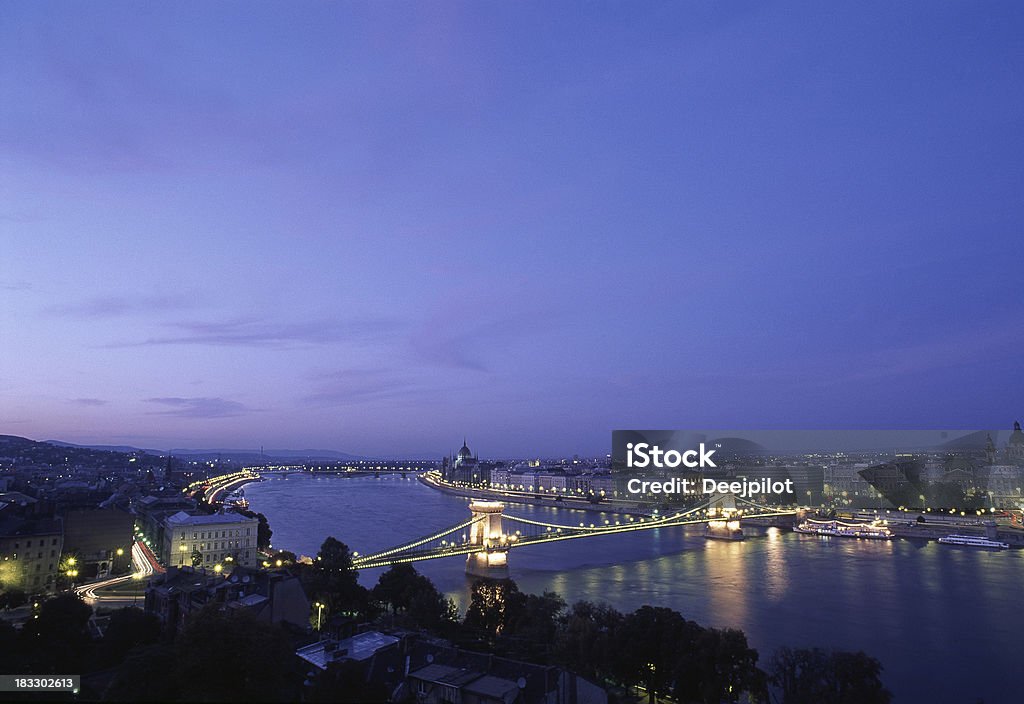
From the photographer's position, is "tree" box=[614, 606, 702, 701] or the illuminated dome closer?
"tree" box=[614, 606, 702, 701]

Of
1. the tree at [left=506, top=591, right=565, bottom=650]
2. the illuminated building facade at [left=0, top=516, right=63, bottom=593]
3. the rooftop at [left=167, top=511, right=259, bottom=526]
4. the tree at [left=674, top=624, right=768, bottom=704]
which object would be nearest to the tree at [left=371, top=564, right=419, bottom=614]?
the tree at [left=506, top=591, right=565, bottom=650]

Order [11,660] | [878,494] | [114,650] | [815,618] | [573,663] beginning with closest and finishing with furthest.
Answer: [11,660]
[114,650]
[573,663]
[815,618]
[878,494]

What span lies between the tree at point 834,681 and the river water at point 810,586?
1832 millimetres

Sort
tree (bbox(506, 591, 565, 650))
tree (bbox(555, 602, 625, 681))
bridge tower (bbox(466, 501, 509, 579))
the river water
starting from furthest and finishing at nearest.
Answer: bridge tower (bbox(466, 501, 509, 579)), the river water, tree (bbox(506, 591, 565, 650)), tree (bbox(555, 602, 625, 681))

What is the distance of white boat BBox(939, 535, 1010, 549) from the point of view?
22659 mm

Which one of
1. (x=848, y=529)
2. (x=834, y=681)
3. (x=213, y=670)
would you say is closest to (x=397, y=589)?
(x=213, y=670)

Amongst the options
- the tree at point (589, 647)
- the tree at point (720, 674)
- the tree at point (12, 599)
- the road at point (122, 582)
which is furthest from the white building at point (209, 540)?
the tree at point (720, 674)

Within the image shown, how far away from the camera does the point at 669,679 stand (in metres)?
7.32

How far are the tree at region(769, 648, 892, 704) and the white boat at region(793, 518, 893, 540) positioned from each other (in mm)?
22156

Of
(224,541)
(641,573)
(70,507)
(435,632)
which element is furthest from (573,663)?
(70,507)

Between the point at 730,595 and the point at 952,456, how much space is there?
126 ft

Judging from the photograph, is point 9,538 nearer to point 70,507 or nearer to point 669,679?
point 70,507

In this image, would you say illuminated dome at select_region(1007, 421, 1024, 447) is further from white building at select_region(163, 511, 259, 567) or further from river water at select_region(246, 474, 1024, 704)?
white building at select_region(163, 511, 259, 567)

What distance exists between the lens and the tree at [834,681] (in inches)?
261
